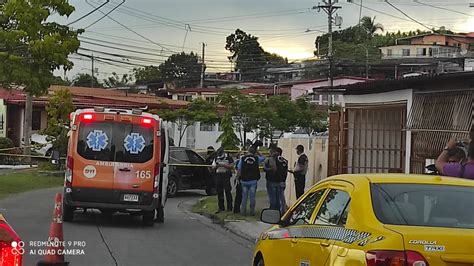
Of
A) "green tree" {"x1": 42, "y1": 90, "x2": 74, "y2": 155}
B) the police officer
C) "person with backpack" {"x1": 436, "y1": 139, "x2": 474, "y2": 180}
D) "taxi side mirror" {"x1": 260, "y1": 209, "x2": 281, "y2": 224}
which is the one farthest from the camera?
"green tree" {"x1": 42, "y1": 90, "x2": 74, "y2": 155}

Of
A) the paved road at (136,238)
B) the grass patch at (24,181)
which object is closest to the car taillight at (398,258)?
the paved road at (136,238)

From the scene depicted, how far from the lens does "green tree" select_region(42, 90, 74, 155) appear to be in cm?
3343

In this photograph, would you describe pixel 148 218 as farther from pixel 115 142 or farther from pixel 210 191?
pixel 210 191

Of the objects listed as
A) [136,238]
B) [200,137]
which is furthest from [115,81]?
[136,238]

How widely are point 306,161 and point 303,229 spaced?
39.1 ft

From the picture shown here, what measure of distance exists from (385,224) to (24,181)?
Answer: 957 inches

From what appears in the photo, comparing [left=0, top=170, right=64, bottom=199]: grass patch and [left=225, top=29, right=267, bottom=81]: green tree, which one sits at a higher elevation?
[left=225, top=29, right=267, bottom=81]: green tree

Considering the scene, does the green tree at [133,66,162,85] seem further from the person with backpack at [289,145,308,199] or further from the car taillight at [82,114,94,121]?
the car taillight at [82,114,94,121]

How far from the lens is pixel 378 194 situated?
6297 millimetres

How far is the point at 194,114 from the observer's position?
4575cm

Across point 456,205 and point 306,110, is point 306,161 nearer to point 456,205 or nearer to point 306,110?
point 456,205

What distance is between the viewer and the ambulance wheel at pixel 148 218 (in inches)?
657

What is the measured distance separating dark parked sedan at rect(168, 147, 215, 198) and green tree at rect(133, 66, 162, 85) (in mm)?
72169

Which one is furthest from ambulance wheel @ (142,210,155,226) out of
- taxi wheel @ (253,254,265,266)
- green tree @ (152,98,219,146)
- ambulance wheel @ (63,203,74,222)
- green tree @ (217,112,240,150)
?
green tree @ (152,98,219,146)
